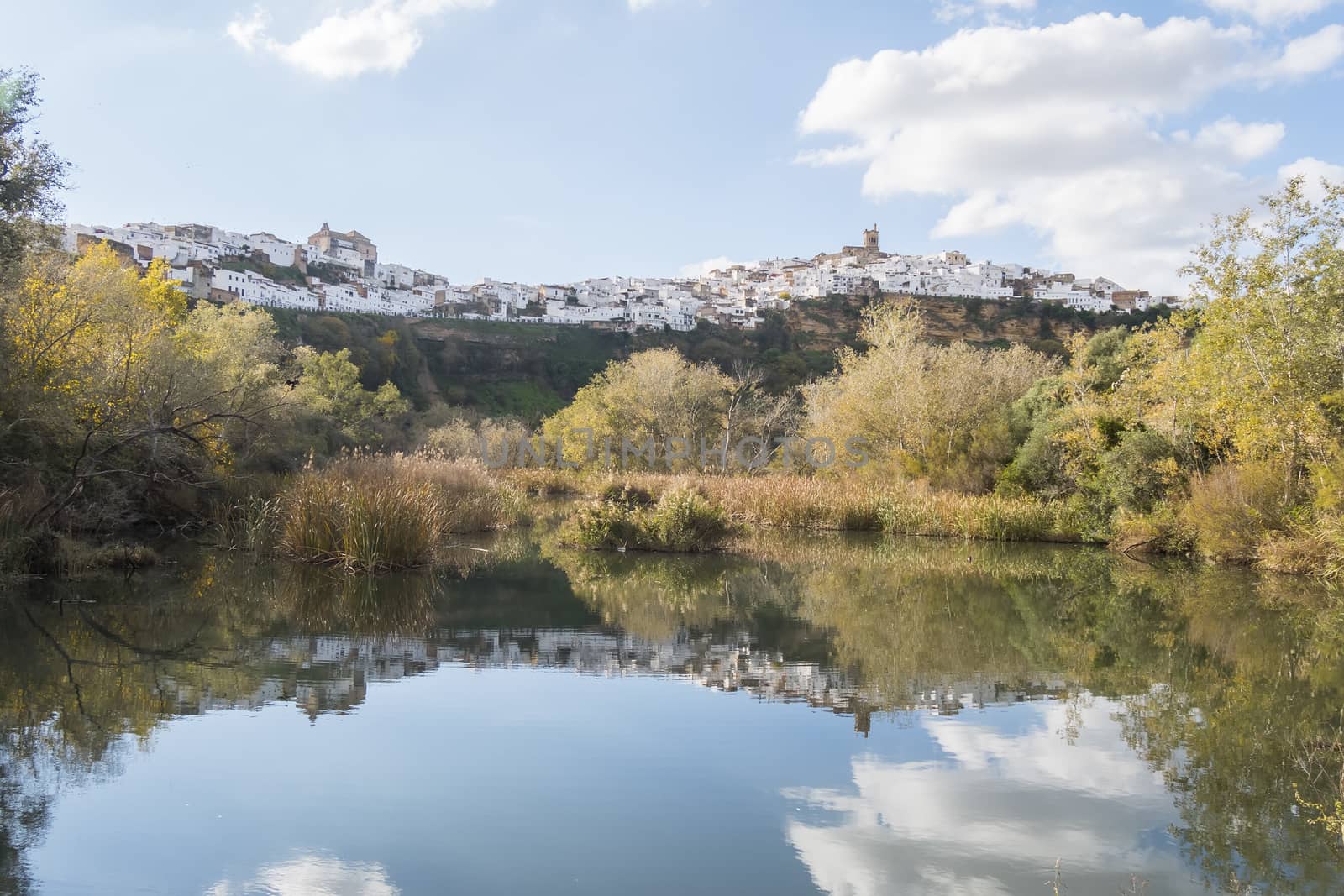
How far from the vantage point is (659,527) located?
16.7m

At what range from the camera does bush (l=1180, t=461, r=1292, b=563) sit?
1612 centimetres

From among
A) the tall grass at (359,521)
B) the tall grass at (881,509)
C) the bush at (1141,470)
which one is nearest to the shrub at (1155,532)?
the bush at (1141,470)

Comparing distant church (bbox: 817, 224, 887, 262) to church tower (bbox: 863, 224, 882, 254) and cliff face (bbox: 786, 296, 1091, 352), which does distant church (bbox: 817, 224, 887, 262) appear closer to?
church tower (bbox: 863, 224, 882, 254)

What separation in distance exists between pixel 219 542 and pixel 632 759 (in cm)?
1137

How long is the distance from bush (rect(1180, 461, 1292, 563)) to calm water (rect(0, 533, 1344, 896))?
203 inches

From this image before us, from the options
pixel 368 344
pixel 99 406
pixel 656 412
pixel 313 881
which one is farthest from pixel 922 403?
pixel 368 344

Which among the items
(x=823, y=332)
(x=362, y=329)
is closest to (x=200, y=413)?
(x=362, y=329)

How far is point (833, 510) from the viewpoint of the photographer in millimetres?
22844

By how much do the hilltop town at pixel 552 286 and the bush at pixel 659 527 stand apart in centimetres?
6934

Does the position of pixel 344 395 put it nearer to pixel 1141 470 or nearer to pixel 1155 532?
pixel 1141 470

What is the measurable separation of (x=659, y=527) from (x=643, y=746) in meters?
10.7

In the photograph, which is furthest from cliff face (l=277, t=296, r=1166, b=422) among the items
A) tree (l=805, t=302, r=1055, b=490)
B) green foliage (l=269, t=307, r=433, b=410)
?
tree (l=805, t=302, r=1055, b=490)

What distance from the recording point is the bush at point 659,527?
16703 millimetres

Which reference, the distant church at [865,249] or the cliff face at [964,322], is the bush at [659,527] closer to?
the cliff face at [964,322]
